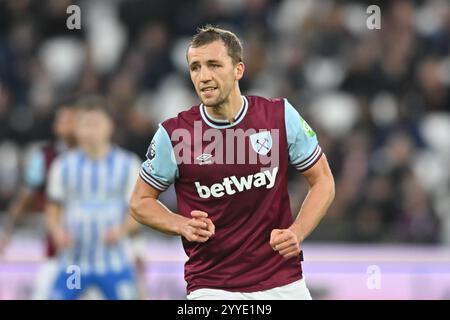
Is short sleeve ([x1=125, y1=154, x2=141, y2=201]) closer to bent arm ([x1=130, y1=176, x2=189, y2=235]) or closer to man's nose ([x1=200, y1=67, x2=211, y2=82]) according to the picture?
bent arm ([x1=130, y1=176, x2=189, y2=235])

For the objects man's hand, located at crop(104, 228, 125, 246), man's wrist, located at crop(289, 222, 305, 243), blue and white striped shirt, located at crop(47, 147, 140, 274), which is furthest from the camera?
blue and white striped shirt, located at crop(47, 147, 140, 274)

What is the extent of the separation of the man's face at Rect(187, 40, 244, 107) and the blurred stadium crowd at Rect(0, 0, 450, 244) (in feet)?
19.9

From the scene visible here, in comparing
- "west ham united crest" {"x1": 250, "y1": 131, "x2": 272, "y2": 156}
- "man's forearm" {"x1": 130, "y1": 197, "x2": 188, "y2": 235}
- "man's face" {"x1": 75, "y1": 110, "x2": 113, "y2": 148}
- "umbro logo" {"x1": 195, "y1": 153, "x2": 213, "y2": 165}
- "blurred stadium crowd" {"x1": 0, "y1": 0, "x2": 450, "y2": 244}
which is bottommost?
"man's forearm" {"x1": 130, "y1": 197, "x2": 188, "y2": 235}

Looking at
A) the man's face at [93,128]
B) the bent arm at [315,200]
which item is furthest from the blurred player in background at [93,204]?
the bent arm at [315,200]

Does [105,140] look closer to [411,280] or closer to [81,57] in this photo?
[411,280]

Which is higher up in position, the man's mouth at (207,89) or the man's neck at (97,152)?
the man's neck at (97,152)

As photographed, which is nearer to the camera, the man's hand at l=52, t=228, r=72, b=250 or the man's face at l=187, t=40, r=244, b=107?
the man's face at l=187, t=40, r=244, b=107

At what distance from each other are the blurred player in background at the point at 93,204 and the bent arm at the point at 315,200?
11.1ft

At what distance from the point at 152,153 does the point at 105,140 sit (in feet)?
11.6

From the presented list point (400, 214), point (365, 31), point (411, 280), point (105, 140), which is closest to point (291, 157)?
point (105, 140)

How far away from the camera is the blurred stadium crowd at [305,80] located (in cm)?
1245

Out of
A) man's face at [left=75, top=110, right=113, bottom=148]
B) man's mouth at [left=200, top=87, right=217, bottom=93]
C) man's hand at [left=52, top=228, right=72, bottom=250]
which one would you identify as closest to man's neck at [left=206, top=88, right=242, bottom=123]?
man's mouth at [left=200, top=87, right=217, bottom=93]

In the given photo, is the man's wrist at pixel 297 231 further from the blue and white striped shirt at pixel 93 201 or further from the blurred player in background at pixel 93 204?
Result: the blue and white striped shirt at pixel 93 201

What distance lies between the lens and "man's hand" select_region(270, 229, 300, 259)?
220 inches
